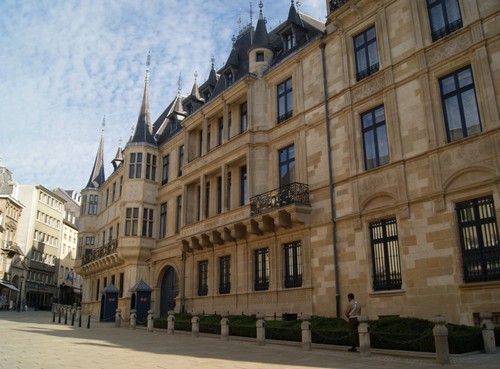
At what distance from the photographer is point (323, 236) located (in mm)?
19766

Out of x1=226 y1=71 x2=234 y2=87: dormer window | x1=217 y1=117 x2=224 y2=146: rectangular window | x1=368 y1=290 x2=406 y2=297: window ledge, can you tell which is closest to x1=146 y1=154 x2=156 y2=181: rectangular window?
x1=217 y1=117 x2=224 y2=146: rectangular window

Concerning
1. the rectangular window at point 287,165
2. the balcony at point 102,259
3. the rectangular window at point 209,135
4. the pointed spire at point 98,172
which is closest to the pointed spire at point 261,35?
the rectangular window at point 209,135

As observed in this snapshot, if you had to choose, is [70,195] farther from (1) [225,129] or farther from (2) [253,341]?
(2) [253,341]

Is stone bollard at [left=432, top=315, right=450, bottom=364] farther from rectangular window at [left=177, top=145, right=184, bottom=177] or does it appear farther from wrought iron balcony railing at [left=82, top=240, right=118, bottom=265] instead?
wrought iron balcony railing at [left=82, top=240, right=118, bottom=265]

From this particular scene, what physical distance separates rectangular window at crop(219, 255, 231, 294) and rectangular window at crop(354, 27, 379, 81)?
40.2 ft

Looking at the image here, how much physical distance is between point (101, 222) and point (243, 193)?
25607 millimetres

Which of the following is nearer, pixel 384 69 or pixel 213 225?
pixel 384 69

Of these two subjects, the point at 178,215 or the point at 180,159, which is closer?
the point at 178,215

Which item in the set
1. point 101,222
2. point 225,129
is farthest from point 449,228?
point 101,222

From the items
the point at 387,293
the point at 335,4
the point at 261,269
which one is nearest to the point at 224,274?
the point at 261,269

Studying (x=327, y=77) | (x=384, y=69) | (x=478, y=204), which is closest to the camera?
(x=478, y=204)

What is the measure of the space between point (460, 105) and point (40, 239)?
68.3 meters

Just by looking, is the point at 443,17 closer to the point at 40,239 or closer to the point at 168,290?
the point at 168,290

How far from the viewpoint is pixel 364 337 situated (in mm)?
12414
